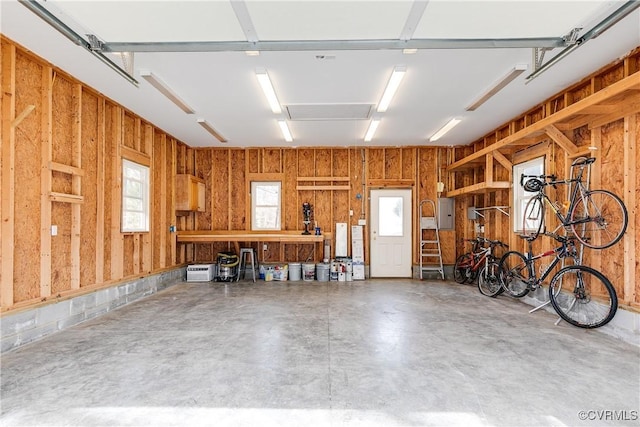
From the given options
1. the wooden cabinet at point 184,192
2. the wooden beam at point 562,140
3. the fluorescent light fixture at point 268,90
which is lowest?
the wooden cabinet at point 184,192

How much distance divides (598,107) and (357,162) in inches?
194

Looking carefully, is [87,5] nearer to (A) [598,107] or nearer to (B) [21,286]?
(B) [21,286]

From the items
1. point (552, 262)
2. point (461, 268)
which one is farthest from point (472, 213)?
point (552, 262)

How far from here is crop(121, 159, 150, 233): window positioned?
5.42 metres

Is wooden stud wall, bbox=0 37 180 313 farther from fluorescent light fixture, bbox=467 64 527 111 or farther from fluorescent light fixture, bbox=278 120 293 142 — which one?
→ fluorescent light fixture, bbox=467 64 527 111

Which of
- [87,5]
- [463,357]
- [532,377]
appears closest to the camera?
[87,5]

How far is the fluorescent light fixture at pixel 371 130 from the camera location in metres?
5.88

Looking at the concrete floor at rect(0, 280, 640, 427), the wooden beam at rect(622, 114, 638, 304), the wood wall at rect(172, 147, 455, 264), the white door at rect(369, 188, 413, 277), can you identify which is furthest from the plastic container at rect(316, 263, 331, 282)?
the wooden beam at rect(622, 114, 638, 304)

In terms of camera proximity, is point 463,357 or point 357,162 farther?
point 357,162

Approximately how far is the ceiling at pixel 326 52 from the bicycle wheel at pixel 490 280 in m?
2.77

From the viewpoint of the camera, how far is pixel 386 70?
12.8ft

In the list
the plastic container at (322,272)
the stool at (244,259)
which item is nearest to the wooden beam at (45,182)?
the stool at (244,259)

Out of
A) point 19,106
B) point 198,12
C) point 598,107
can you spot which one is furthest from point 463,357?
point 19,106

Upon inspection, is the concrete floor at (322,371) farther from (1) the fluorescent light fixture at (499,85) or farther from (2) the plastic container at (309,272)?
(1) the fluorescent light fixture at (499,85)
